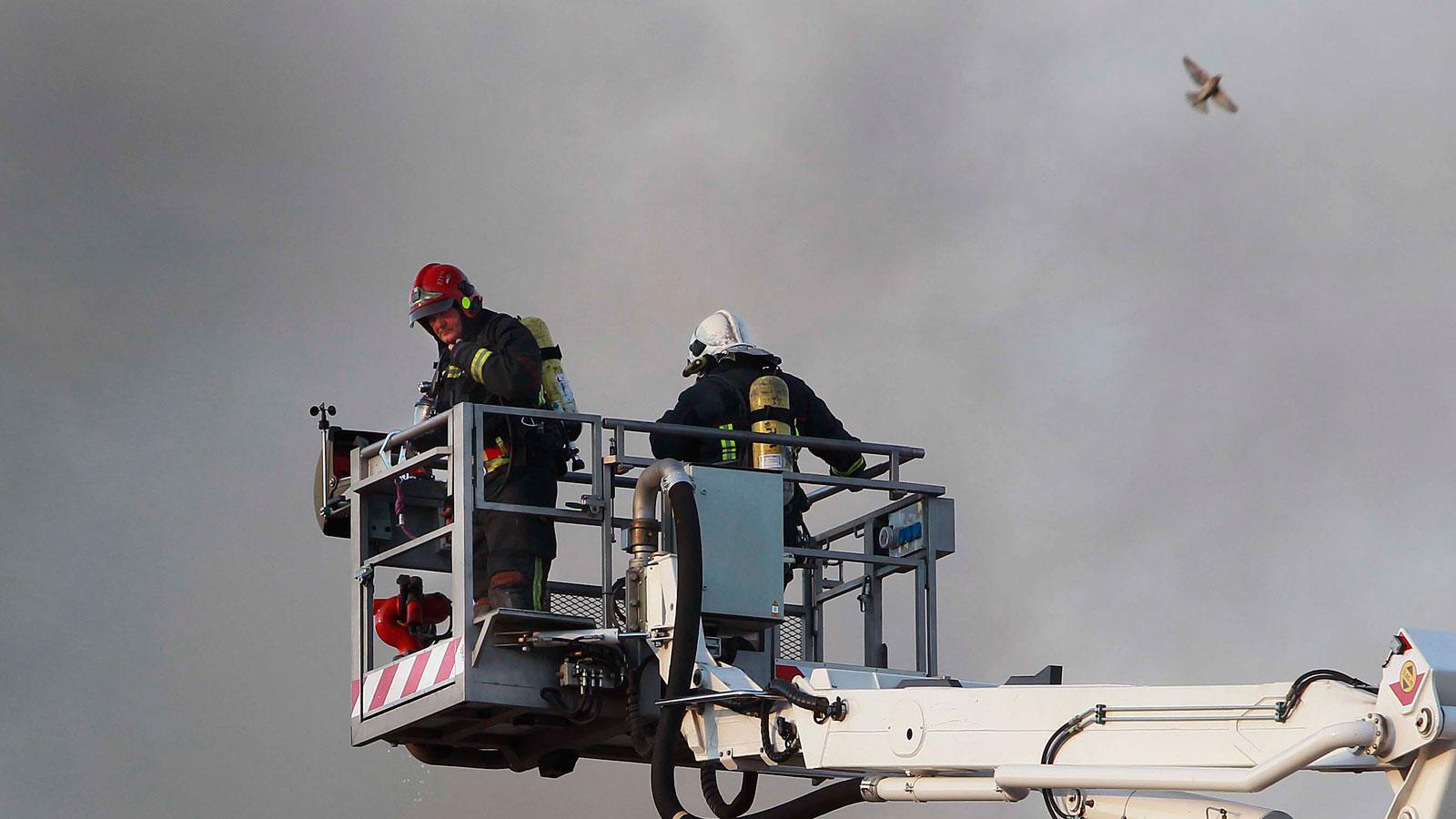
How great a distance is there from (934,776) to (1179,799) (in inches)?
58.5

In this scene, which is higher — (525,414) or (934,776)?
(525,414)

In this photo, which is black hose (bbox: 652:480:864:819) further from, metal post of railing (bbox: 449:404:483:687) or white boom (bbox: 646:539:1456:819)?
metal post of railing (bbox: 449:404:483:687)

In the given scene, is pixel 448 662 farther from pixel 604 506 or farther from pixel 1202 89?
pixel 1202 89

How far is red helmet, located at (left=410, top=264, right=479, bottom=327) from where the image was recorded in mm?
15273

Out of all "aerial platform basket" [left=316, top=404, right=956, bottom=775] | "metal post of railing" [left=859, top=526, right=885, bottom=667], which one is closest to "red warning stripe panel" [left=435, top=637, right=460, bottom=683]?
→ "aerial platform basket" [left=316, top=404, right=956, bottom=775]

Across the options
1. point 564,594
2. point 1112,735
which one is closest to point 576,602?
point 564,594

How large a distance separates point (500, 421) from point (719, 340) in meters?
2.22

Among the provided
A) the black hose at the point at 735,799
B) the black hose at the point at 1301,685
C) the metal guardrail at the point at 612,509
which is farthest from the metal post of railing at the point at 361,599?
the black hose at the point at 1301,685

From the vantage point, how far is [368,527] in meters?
15.3

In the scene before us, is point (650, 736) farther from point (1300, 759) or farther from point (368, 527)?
point (1300, 759)

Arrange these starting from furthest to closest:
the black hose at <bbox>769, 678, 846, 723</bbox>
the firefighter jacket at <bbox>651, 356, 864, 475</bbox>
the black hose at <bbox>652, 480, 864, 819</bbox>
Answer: the firefighter jacket at <bbox>651, 356, 864, 475</bbox>, the black hose at <bbox>652, 480, 864, 819</bbox>, the black hose at <bbox>769, 678, 846, 723</bbox>

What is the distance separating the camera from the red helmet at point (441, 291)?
15273 millimetres

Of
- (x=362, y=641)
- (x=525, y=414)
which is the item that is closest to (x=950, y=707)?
(x=525, y=414)

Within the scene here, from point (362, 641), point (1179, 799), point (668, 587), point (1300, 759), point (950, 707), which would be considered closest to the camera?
point (1300, 759)
